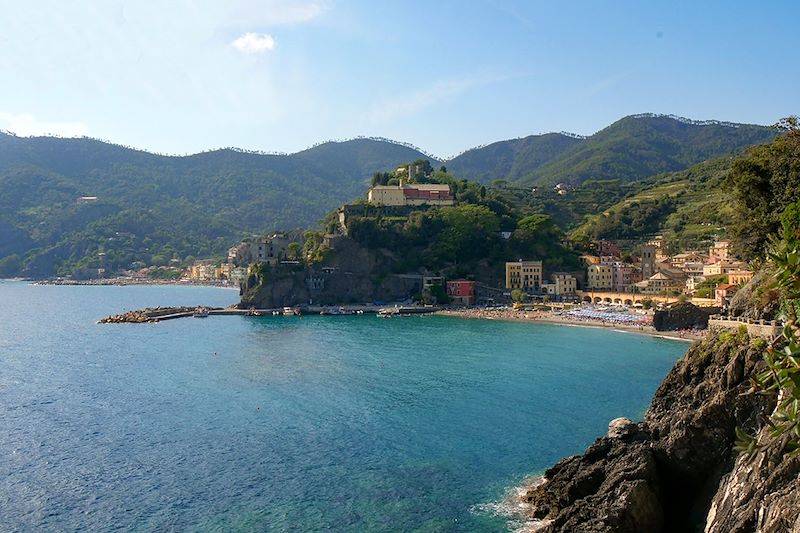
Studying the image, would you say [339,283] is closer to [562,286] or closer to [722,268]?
[562,286]

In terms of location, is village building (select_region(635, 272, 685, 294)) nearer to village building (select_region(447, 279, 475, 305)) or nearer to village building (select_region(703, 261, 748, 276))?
village building (select_region(703, 261, 748, 276))

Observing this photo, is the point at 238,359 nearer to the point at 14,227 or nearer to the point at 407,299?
the point at 407,299

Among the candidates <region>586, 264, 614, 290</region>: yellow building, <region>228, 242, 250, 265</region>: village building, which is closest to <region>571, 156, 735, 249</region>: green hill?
<region>586, 264, 614, 290</region>: yellow building

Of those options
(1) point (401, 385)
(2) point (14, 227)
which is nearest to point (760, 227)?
(1) point (401, 385)

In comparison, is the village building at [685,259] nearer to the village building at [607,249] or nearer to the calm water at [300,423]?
the village building at [607,249]

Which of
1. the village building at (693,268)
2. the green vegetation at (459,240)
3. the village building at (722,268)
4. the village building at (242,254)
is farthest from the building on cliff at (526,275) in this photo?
the village building at (242,254)
